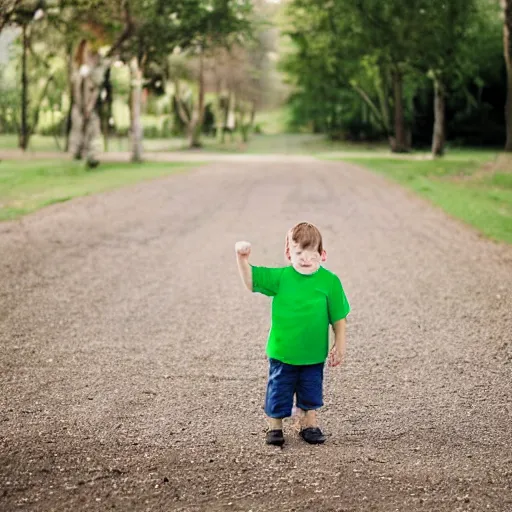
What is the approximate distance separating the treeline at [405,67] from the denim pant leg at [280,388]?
1025 inches

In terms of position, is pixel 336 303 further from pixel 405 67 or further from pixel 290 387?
pixel 405 67

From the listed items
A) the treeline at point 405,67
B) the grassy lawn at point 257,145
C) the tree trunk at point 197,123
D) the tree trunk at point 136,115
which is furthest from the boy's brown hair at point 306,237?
the tree trunk at point 197,123

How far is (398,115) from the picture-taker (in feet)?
127

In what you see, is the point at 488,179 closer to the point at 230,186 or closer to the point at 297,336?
the point at 230,186

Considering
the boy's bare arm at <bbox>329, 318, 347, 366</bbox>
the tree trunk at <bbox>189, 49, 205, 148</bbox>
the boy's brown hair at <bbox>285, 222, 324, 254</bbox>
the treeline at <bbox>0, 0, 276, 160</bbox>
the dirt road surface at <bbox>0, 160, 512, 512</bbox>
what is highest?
the treeline at <bbox>0, 0, 276, 160</bbox>

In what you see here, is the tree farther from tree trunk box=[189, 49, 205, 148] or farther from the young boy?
the young boy

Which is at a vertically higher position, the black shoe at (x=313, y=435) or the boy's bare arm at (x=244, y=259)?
the boy's bare arm at (x=244, y=259)

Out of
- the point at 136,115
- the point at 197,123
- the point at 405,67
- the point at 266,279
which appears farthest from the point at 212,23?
the point at 266,279

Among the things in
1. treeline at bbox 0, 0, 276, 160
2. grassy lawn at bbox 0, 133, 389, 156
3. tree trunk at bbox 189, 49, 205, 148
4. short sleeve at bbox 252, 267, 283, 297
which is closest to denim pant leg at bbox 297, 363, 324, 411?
short sleeve at bbox 252, 267, 283, 297

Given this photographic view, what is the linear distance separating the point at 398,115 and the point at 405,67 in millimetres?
6352

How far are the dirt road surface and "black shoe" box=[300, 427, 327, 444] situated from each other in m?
0.06

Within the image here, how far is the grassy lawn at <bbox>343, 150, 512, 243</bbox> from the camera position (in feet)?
48.1

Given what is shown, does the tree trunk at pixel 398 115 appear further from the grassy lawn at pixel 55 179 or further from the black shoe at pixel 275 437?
the black shoe at pixel 275 437

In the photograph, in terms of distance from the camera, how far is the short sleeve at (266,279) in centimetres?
419
